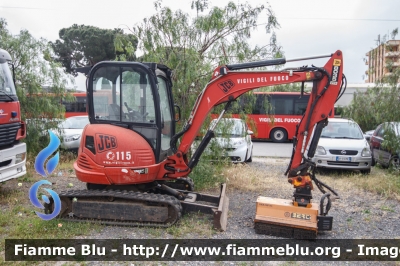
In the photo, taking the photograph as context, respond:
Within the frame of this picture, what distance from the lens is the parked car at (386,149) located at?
10.1m

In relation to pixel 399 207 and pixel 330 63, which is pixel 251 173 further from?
pixel 330 63

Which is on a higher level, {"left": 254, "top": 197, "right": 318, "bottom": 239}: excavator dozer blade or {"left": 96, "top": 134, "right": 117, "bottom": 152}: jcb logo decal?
{"left": 96, "top": 134, "right": 117, "bottom": 152}: jcb logo decal

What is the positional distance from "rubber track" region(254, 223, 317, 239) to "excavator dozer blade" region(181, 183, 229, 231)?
0.56 meters

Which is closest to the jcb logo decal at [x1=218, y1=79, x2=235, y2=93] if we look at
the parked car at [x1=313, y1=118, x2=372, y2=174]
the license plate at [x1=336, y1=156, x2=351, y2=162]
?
the parked car at [x1=313, y1=118, x2=372, y2=174]

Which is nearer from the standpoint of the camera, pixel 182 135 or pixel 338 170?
pixel 182 135

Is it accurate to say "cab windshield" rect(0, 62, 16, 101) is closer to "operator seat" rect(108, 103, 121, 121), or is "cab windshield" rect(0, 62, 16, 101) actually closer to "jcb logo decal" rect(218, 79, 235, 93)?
"operator seat" rect(108, 103, 121, 121)

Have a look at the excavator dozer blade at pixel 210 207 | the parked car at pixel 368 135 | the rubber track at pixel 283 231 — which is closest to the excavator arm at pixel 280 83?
the excavator dozer blade at pixel 210 207

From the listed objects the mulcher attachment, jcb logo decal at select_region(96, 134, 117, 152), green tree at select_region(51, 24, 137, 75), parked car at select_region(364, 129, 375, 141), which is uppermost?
green tree at select_region(51, 24, 137, 75)

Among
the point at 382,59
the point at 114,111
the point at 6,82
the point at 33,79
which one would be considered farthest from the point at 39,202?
the point at 382,59

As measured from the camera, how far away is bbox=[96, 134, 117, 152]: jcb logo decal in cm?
575

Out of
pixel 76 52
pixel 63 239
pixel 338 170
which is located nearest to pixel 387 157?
pixel 338 170

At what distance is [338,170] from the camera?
1117 cm

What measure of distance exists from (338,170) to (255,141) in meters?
10.4

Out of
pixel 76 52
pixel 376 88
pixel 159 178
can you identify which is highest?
pixel 76 52
